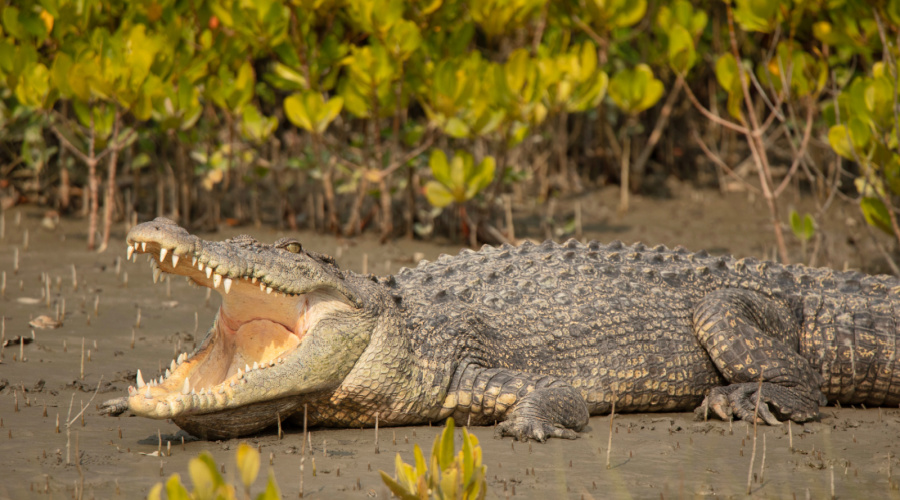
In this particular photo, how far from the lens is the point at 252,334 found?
370 cm

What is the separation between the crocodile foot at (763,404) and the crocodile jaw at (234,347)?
1879mm

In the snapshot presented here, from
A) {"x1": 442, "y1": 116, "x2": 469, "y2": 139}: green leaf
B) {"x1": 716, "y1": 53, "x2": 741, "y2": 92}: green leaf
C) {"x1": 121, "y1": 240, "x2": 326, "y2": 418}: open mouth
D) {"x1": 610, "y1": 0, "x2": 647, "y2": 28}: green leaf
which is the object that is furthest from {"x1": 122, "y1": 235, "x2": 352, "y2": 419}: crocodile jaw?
{"x1": 610, "y1": 0, "x2": 647, "y2": 28}: green leaf

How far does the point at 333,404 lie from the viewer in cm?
366

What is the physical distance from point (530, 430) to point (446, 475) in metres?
1.27

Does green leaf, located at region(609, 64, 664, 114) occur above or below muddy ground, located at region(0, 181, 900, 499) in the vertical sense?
above

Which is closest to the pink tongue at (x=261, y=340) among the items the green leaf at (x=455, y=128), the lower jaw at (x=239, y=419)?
the lower jaw at (x=239, y=419)

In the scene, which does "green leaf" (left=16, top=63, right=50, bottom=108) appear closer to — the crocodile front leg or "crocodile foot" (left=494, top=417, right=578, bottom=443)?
the crocodile front leg

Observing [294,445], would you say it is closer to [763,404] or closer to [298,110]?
[763,404]

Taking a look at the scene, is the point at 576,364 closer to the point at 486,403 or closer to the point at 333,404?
the point at 486,403

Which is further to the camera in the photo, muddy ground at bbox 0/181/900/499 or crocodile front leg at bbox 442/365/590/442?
crocodile front leg at bbox 442/365/590/442

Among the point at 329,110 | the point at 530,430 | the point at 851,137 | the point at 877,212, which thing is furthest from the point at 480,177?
the point at 530,430

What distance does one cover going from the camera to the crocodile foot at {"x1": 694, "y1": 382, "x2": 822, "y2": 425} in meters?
4.07

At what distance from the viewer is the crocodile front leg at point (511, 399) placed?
373 centimetres

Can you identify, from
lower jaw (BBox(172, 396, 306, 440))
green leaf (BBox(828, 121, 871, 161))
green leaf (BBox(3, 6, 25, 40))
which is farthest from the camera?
green leaf (BBox(3, 6, 25, 40))
